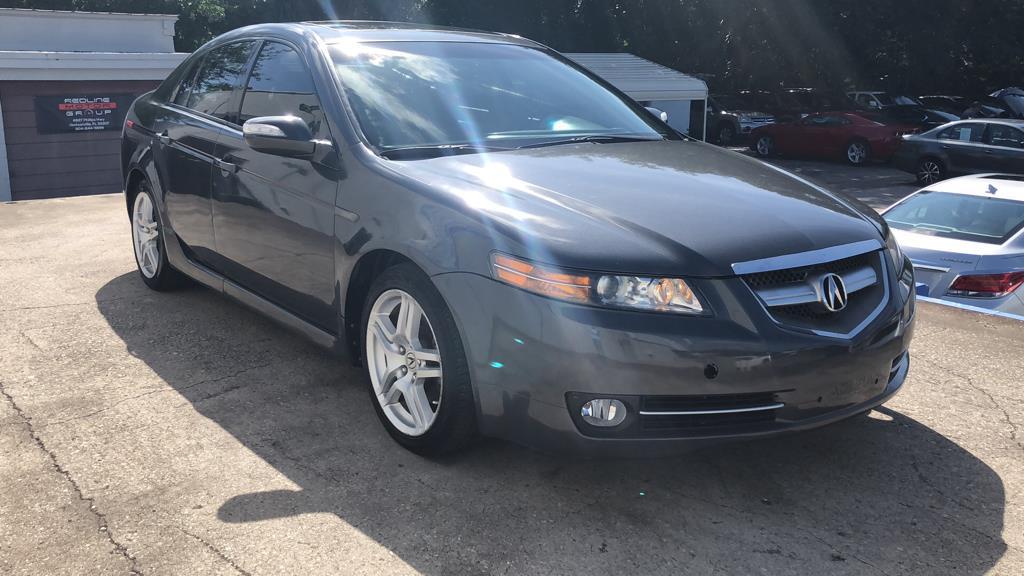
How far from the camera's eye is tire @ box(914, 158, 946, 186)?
1892cm

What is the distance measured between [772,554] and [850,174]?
21180 mm

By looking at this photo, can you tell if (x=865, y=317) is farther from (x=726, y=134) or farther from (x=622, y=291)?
(x=726, y=134)

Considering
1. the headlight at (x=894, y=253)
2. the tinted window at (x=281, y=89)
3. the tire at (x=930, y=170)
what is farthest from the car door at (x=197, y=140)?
the tire at (x=930, y=170)

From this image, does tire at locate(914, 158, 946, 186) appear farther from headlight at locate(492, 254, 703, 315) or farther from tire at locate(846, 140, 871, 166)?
headlight at locate(492, 254, 703, 315)

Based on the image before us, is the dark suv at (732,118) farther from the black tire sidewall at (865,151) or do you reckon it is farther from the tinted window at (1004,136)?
the tinted window at (1004,136)

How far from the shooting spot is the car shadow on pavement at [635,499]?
2961mm

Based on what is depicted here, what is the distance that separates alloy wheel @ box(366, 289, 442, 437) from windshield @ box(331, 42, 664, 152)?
687 millimetres

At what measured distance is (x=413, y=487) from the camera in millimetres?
3395

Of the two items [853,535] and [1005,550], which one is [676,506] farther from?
[1005,550]

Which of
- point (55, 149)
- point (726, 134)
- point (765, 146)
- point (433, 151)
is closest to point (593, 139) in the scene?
point (433, 151)

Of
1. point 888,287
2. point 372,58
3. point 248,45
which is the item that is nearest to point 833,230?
point 888,287

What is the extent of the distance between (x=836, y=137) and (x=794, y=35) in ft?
25.0

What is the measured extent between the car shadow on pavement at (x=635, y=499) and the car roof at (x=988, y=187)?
3570mm

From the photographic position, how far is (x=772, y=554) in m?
2.97
